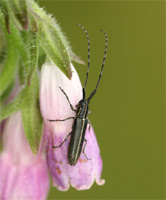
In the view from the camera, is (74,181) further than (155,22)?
No

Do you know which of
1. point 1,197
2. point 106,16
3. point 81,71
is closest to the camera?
point 1,197

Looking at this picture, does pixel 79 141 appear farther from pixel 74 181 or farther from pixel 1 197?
pixel 1 197

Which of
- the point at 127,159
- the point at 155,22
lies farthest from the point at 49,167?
the point at 155,22

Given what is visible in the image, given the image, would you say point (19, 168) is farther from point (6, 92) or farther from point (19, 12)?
point (19, 12)

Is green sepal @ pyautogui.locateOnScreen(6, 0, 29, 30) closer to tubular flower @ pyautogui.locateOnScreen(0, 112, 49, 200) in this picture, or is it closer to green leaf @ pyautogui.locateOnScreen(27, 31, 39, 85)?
green leaf @ pyautogui.locateOnScreen(27, 31, 39, 85)

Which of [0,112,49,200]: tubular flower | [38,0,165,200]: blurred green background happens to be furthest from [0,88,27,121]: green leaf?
[38,0,165,200]: blurred green background
